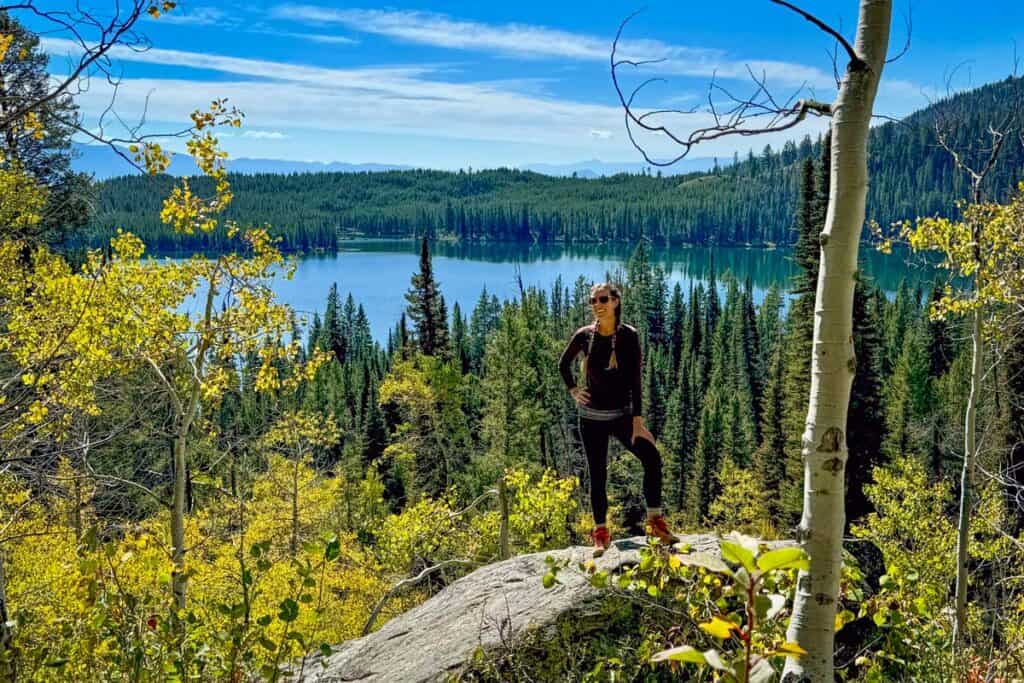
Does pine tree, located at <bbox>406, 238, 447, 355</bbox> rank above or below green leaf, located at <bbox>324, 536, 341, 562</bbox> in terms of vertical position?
below

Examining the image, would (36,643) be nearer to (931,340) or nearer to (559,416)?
(559,416)

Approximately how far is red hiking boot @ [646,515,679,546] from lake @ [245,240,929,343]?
91267 millimetres

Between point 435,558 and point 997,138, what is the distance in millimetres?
14914

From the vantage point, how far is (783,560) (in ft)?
4.27

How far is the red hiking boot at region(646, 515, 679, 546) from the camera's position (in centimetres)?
436

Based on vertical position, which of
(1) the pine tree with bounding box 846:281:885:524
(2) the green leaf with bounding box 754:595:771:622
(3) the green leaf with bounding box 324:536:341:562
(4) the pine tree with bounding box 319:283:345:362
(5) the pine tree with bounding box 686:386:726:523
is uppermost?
(2) the green leaf with bounding box 754:595:771:622

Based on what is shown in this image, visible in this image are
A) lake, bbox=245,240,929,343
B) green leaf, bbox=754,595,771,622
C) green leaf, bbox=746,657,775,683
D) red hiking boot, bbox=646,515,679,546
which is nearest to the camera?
green leaf, bbox=754,595,771,622

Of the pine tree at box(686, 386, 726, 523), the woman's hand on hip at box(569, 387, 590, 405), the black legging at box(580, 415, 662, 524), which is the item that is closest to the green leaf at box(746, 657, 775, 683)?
the black legging at box(580, 415, 662, 524)

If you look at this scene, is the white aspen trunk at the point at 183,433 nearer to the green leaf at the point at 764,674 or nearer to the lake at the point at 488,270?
the green leaf at the point at 764,674

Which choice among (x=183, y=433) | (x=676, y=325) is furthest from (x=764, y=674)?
(x=676, y=325)

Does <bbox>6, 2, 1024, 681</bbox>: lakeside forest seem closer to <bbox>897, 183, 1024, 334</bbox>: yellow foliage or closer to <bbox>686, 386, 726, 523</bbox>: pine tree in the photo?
<bbox>897, 183, 1024, 334</bbox>: yellow foliage

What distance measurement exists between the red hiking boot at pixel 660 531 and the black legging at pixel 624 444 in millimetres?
114

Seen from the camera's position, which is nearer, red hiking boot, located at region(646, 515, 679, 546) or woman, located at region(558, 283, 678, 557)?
red hiking boot, located at region(646, 515, 679, 546)

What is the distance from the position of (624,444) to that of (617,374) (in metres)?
0.52
